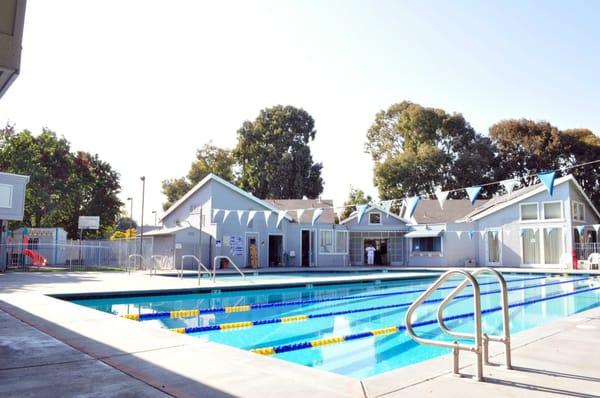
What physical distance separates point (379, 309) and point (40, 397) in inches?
364

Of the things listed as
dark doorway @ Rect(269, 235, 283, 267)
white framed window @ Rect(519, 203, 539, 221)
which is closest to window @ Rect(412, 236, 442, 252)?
white framed window @ Rect(519, 203, 539, 221)

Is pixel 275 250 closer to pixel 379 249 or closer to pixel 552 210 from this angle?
pixel 379 249

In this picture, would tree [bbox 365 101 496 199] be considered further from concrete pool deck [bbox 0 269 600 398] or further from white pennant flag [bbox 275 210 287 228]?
concrete pool deck [bbox 0 269 600 398]

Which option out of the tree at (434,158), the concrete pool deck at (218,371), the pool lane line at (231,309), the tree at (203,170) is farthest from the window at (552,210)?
the tree at (203,170)

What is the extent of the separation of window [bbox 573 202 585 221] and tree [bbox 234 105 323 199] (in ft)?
73.8

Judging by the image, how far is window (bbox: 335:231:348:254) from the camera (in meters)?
30.6

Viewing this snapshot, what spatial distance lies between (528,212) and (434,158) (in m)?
13.3

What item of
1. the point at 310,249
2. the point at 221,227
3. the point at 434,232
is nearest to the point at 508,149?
the point at 434,232

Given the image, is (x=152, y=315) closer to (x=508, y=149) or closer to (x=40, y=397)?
(x=40, y=397)

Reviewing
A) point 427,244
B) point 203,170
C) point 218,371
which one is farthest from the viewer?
point 203,170

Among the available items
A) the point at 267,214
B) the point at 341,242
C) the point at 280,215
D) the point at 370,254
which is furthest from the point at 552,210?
the point at 267,214

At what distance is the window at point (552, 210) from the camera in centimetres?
2662

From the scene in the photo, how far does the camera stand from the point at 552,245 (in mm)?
26625

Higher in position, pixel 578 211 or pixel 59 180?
pixel 59 180
